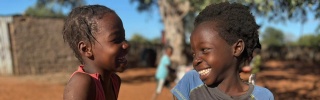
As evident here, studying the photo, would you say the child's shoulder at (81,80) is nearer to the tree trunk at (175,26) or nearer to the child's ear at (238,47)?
the child's ear at (238,47)

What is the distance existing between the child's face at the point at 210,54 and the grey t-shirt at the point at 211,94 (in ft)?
0.21

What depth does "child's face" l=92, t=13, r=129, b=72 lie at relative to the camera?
1.59 m

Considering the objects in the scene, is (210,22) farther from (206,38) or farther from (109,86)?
(109,86)

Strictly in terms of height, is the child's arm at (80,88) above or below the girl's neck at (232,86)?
above

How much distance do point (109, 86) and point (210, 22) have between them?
0.61 m

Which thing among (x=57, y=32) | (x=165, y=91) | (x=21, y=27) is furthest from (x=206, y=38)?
(x=57, y=32)

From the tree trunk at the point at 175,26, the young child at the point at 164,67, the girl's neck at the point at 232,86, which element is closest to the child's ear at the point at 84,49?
the girl's neck at the point at 232,86

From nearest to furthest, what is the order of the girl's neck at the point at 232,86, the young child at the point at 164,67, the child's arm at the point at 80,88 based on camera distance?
the child's arm at the point at 80,88
the girl's neck at the point at 232,86
the young child at the point at 164,67

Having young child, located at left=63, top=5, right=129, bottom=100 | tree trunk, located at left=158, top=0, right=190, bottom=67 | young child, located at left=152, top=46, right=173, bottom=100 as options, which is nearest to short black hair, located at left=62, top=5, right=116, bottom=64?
young child, located at left=63, top=5, right=129, bottom=100

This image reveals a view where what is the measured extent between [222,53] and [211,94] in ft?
0.76

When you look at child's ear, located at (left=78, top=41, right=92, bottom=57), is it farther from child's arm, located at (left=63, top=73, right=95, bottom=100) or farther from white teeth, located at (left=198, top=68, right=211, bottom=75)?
white teeth, located at (left=198, top=68, right=211, bottom=75)

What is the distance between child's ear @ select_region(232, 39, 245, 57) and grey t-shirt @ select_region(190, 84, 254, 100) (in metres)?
0.20

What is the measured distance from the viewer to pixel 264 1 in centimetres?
488

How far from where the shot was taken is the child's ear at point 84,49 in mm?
1601
